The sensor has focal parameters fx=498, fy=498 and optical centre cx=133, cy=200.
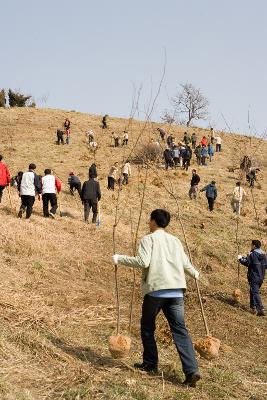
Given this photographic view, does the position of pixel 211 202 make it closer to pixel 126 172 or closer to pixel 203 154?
pixel 126 172

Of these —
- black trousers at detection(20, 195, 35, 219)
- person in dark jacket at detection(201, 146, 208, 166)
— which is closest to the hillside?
black trousers at detection(20, 195, 35, 219)

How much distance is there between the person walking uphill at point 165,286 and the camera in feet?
16.0

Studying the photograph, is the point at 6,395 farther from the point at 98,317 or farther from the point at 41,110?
the point at 41,110

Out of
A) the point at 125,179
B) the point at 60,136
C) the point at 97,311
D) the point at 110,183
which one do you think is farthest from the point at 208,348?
the point at 60,136

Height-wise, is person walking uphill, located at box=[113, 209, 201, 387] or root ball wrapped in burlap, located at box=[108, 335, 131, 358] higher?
person walking uphill, located at box=[113, 209, 201, 387]

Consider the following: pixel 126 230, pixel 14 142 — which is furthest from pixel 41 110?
pixel 126 230

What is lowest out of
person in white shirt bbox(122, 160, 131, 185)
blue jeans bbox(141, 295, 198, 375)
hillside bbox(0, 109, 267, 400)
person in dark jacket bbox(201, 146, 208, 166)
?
hillside bbox(0, 109, 267, 400)

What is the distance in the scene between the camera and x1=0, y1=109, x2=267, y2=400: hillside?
192 inches

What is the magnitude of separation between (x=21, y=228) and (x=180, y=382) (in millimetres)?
7796

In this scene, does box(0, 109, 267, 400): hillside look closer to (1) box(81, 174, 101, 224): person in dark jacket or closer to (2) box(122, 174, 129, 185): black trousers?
(1) box(81, 174, 101, 224): person in dark jacket

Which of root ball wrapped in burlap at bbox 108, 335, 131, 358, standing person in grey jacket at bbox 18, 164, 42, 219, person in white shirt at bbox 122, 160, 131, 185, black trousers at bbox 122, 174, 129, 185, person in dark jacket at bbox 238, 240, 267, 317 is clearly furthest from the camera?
black trousers at bbox 122, 174, 129, 185

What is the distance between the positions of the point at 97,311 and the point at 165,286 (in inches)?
121

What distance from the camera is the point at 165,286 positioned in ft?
16.0

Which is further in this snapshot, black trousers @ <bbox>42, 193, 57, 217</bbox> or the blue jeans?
black trousers @ <bbox>42, 193, 57, 217</bbox>
